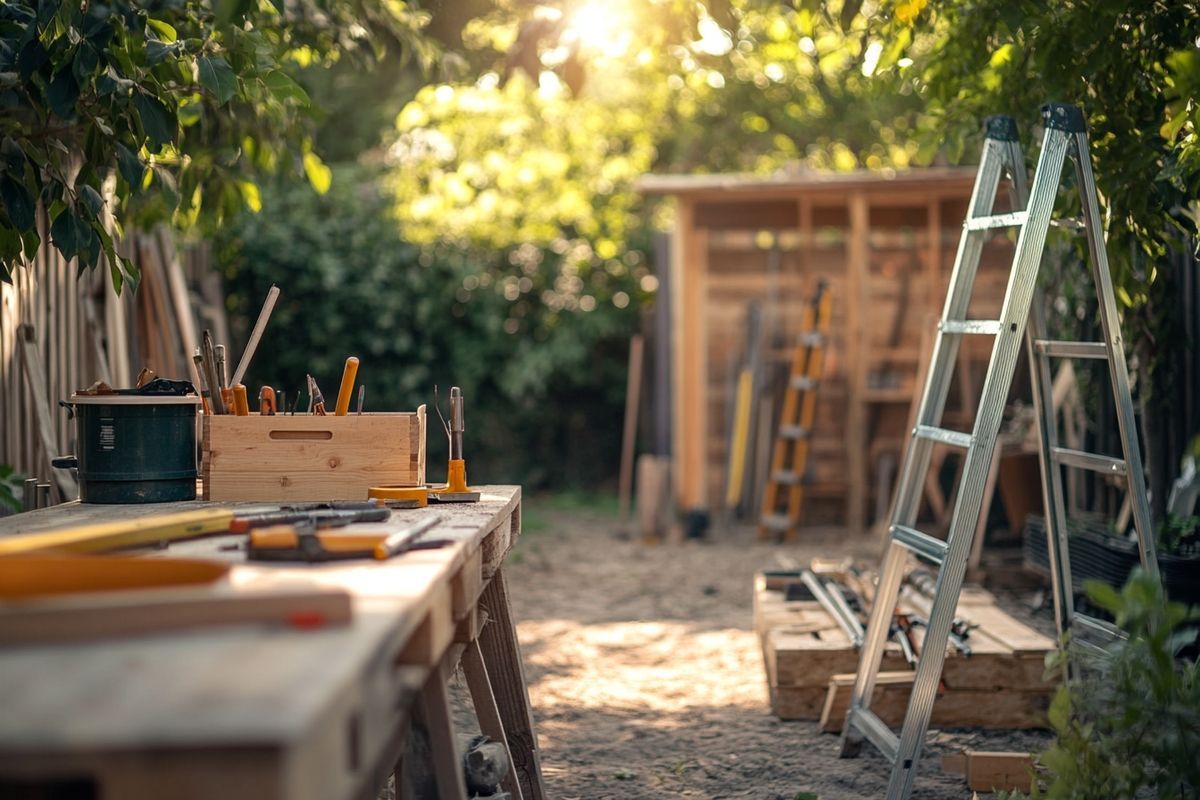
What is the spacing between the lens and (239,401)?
3.35 m

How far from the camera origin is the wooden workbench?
1291 millimetres

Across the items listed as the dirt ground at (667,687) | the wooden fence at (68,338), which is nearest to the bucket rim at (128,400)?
the wooden fence at (68,338)

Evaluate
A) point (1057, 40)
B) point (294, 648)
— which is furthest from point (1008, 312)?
point (294, 648)

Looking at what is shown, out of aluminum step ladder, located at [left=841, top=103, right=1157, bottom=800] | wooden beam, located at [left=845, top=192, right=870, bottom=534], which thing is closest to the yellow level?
aluminum step ladder, located at [left=841, top=103, right=1157, bottom=800]

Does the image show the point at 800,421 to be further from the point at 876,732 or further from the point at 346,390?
the point at 346,390

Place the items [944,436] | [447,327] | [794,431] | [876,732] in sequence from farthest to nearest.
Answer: [447,327]
[794,431]
[876,732]
[944,436]

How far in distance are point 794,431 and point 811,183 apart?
76.9 inches

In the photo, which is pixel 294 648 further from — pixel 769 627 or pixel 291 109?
pixel 291 109

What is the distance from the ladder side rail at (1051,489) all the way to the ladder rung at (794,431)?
533 centimetres

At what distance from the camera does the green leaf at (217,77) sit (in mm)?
3455

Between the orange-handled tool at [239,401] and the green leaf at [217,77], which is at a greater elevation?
the green leaf at [217,77]

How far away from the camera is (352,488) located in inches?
129

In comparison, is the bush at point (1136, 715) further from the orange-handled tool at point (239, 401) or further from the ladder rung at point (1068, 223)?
the orange-handled tool at point (239, 401)

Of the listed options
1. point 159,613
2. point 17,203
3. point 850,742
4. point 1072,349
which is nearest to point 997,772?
point 850,742
